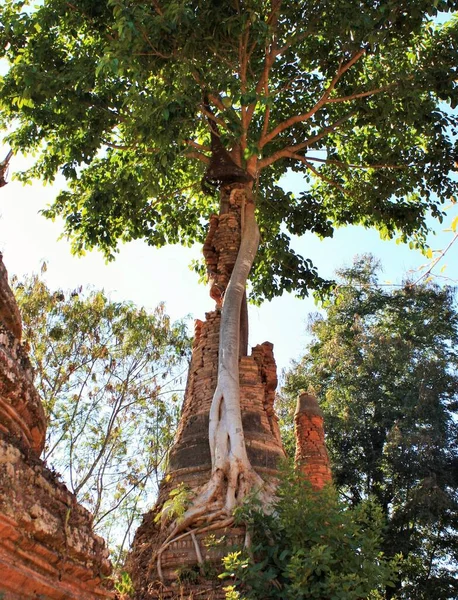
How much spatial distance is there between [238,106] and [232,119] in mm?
2348

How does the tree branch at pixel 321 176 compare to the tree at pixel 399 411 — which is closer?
the tree branch at pixel 321 176

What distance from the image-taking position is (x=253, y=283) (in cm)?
1492

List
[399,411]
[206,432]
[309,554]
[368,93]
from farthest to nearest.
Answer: [399,411]
[368,93]
[206,432]
[309,554]

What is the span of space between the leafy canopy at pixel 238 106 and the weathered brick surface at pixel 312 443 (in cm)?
319

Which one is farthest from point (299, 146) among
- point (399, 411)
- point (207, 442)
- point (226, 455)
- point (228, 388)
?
point (399, 411)

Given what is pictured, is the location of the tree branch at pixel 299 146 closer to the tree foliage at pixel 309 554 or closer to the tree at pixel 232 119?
the tree at pixel 232 119

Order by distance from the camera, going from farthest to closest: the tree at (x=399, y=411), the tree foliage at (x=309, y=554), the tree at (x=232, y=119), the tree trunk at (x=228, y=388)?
the tree at (x=399, y=411) → the tree at (x=232, y=119) → the tree trunk at (x=228, y=388) → the tree foliage at (x=309, y=554)

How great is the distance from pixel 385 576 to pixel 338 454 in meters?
13.8

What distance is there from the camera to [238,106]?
12359 millimetres

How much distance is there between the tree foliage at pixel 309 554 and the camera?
5.66 meters

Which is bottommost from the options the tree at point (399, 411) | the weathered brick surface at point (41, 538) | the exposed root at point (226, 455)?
the weathered brick surface at point (41, 538)

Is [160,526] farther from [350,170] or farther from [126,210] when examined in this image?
[350,170]

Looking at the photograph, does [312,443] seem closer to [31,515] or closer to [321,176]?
[321,176]

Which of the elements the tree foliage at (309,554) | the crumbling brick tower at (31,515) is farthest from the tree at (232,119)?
the crumbling brick tower at (31,515)
